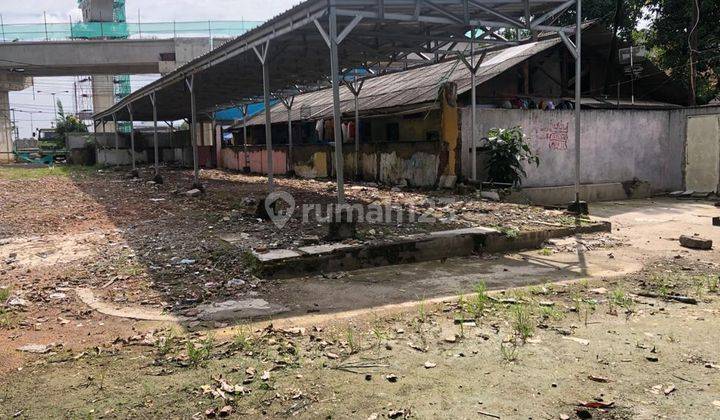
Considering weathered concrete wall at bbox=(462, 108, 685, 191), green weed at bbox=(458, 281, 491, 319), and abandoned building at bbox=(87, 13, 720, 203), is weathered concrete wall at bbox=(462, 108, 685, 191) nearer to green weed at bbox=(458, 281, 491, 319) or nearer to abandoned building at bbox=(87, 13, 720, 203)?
abandoned building at bbox=(87, 13, 720, 203)

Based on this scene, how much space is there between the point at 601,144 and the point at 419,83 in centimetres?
555

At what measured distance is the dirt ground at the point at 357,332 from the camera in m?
3.23

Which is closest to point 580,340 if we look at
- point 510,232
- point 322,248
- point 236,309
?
point 236,309

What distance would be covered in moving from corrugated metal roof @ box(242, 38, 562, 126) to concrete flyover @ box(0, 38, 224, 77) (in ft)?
43.8

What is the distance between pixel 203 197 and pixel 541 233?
896 cm

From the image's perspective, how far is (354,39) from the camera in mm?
10516

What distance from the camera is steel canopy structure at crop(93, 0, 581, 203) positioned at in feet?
26.0

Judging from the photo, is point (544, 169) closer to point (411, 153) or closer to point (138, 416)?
point (411, 153)

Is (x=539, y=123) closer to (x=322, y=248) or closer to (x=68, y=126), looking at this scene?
(x=322, y=248)

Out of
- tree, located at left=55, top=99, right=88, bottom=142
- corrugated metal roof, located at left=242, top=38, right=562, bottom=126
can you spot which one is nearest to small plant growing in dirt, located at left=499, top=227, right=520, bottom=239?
corrugated metal roof, located at left=242, top=38, right=562, bottom=126

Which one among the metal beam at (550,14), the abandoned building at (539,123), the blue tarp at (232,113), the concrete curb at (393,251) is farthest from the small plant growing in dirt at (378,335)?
the blue tarp at (232,113)

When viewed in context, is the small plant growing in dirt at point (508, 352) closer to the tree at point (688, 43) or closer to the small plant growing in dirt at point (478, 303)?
the small plant growing in dirt at point (478, 303)

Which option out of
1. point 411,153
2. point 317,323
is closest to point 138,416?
point 317,323

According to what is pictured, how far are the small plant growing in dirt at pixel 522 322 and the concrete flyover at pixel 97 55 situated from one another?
3154cm
